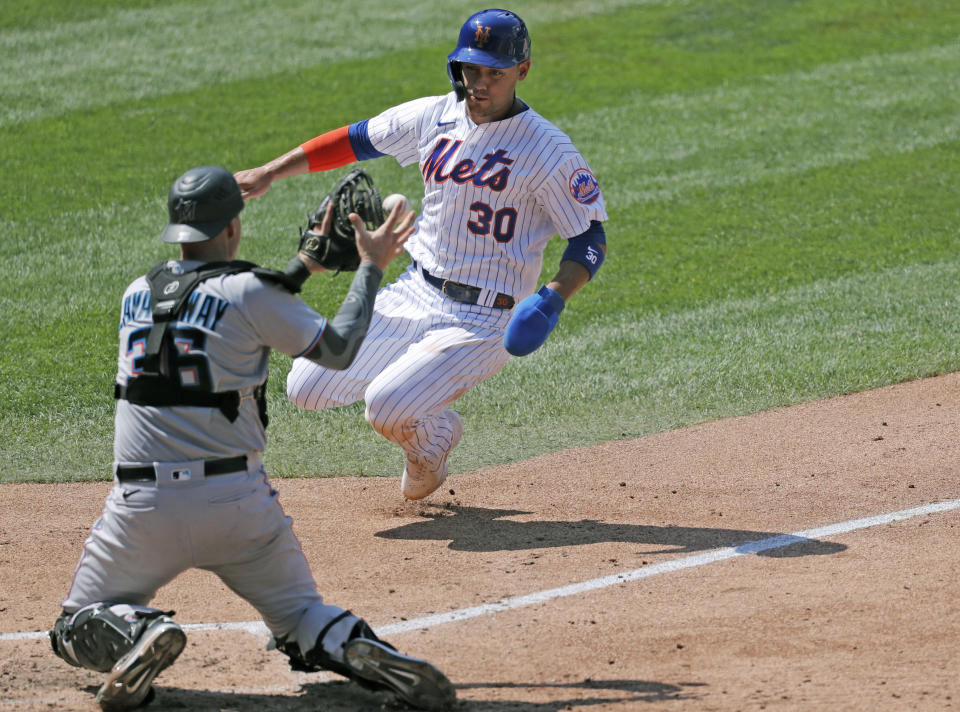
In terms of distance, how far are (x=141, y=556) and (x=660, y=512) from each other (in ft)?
8.60

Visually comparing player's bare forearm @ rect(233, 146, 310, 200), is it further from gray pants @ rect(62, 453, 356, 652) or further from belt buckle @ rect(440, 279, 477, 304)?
gray pants @ rect(62, 453, 356, 652)

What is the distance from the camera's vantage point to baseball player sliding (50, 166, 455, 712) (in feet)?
11.7

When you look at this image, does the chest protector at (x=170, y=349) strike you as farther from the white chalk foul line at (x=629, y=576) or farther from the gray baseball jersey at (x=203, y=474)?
the white chalk foul line at (x=629, y=576)

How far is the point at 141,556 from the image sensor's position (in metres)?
3.63

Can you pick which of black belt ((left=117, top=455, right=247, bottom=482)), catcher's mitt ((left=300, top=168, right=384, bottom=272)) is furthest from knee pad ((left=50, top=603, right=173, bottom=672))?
catcher's mitt ((left=300, top=168, right=384, bottom=272))

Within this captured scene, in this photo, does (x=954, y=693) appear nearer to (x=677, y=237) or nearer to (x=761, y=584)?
(x=761, y=584)

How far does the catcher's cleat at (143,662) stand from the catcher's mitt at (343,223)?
1252 mm

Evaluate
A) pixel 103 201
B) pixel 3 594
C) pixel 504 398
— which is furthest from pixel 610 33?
pixel 3 594

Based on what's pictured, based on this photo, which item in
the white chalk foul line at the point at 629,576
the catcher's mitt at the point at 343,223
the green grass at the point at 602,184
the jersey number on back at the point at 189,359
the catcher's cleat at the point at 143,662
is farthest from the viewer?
the green grass at the point at 602,184

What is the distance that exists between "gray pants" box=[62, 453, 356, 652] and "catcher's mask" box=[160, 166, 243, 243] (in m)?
0.66

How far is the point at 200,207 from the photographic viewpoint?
3.70 metres

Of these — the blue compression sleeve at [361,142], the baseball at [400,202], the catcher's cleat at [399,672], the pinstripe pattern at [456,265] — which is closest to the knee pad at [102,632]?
the catcher's cleat at [399,672]

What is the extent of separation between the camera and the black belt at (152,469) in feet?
11.8

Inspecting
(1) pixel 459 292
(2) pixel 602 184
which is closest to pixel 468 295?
(1) pixel 459 292
